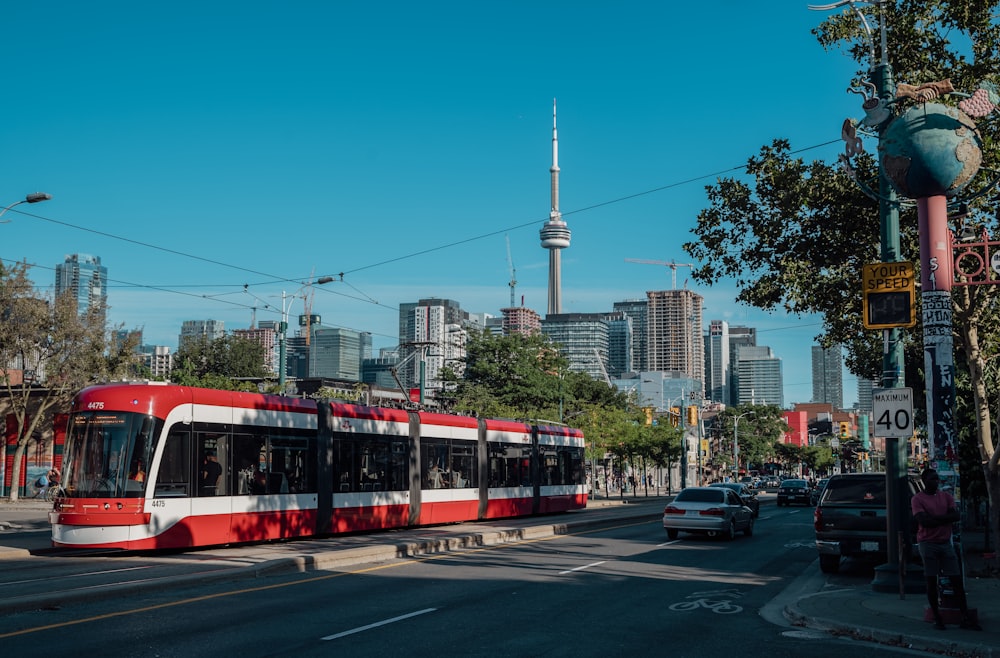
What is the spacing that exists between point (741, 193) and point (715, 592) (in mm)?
10143

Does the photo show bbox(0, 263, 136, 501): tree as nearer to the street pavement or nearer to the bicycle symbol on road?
the street pavement

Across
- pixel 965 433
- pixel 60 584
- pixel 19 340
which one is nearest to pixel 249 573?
pixel 60 584

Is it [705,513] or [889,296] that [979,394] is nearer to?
[889,296]

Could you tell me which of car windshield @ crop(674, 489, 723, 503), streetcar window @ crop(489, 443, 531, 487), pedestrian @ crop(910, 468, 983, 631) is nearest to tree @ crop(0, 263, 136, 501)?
streetcar window @ crop(489, 443, 531, 487)

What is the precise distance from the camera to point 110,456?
62.7 ft

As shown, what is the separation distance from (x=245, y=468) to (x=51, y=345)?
30021 millimetres

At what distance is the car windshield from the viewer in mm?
27578

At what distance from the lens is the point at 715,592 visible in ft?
51.5

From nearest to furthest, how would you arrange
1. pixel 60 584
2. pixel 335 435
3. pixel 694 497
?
pixel 60 584, pixel 335 435, pixel 694 497

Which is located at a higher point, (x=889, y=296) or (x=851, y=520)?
(x=889, y=296)

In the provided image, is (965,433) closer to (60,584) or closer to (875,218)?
(875,218)

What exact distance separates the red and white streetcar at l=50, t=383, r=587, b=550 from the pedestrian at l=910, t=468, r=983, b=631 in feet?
46.1

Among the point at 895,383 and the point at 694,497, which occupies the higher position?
the point at 895,383

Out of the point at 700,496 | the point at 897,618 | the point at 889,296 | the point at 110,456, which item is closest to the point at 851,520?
the point at 889,296
